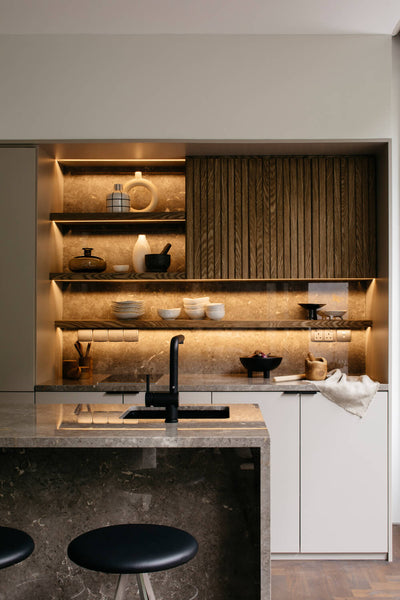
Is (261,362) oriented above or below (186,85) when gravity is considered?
below

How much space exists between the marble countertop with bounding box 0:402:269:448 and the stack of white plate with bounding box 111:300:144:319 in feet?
5.94

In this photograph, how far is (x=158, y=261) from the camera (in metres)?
4.17

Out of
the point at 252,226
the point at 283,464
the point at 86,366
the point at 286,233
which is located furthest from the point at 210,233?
the point at 283,464

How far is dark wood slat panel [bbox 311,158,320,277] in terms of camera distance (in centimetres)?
→ 408

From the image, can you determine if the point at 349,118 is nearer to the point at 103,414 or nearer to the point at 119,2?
the point at 119,2

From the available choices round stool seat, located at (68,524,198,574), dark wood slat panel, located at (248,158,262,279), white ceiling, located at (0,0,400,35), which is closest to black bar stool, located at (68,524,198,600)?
round stool seat, located at (68,524,198,574)

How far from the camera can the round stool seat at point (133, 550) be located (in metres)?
1.72

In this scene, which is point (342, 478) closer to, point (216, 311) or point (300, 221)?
point (216, 311)

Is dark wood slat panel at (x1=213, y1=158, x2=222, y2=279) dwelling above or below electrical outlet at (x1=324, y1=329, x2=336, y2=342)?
above

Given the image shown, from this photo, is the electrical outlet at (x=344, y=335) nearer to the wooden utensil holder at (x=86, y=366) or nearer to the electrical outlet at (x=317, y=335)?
the electrical outlet at (x=317, y=335)

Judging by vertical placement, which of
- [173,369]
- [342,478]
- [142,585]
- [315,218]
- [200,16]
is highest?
[200,16]

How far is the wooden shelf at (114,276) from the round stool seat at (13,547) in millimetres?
2321

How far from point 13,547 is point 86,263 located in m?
2.56

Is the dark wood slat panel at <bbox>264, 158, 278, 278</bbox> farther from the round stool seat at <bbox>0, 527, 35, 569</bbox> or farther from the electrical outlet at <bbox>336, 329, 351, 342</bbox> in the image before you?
the round stool seat at <bbox>0, 527, 35, 569</bbox>
